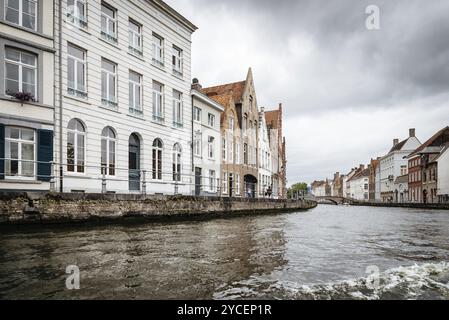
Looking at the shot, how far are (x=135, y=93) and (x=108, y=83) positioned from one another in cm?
199

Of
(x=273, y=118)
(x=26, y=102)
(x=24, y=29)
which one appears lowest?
(x=26, y=102)

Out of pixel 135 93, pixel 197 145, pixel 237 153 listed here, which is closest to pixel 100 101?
pixel 135 93

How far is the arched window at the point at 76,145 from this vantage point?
48.2 feet

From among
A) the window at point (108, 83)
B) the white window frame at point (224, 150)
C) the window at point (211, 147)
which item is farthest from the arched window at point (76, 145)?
the white window frame at point (224, 150)

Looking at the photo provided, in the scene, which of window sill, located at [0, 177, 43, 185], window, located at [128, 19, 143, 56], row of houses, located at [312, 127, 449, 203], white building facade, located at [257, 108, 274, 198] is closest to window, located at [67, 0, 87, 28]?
window, located at [128, 19, 143, 56]

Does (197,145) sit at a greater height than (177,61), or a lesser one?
lesser

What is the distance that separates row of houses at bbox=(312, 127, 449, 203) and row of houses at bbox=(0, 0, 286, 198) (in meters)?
41.5

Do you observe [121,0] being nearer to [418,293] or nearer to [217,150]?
[217,150]

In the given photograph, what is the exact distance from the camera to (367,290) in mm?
3684

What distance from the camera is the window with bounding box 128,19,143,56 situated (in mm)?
18609

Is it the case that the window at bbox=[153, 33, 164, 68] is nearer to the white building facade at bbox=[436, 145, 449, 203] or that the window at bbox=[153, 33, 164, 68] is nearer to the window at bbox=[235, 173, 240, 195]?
the window at bbox=[235, 173, 240, 195]

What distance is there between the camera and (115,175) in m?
16.9

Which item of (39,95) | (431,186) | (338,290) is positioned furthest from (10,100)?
(431,186)

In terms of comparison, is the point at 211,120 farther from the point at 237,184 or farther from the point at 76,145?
the point at 76,145
